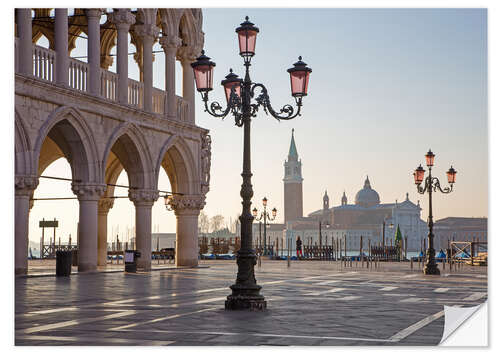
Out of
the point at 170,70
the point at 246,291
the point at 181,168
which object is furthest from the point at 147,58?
the point at 246,291

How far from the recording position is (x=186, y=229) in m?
27.1

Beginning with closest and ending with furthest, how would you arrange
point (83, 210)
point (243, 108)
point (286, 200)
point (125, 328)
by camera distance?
point (125, 328) → point (243, 108) → point (83, 210) → point (286, 200)

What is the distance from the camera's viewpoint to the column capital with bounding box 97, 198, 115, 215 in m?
28.0

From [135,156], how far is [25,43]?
20.9 ft

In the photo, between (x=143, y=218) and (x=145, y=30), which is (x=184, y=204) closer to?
(x=143, y=218)

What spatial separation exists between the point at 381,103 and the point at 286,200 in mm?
148188

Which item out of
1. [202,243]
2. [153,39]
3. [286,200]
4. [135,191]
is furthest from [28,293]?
[286,200]

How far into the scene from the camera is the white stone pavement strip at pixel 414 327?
28.1 feet

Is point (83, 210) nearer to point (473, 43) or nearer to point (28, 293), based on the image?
point (28, 293)

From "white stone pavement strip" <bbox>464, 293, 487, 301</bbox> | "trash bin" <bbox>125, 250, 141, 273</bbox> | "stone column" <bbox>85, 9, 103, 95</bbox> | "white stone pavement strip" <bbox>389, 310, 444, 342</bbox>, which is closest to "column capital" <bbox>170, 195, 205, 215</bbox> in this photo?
"trash bin" <bbox>125, 250, 141, 273</bbox>

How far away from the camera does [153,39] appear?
24594 mm

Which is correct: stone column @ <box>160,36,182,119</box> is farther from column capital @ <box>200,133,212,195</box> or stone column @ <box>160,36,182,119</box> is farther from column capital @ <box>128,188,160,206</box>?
column capital @ <box>128,188,160,206</box>

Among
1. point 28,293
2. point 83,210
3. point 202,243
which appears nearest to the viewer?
point 28,293

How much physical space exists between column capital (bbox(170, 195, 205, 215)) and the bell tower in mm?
123526
